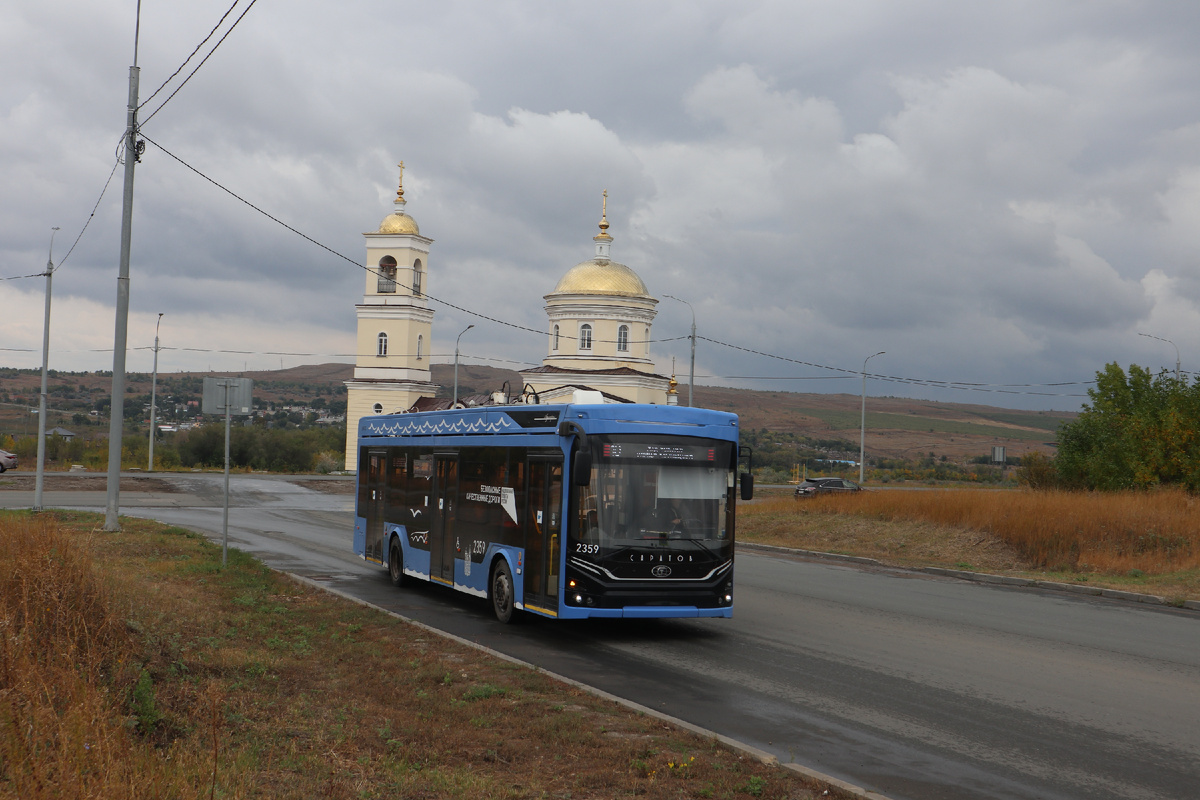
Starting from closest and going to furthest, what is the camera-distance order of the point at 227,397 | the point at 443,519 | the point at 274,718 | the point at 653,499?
the point at 274,718
the point at 653,499
the point at 443,519
the point at 227,397

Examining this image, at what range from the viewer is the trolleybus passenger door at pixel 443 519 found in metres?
15.0

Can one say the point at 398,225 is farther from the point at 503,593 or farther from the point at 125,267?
the point at 503,593

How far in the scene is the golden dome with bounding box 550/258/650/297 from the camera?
258 feet

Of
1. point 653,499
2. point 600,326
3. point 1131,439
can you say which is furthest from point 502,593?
point 600,326

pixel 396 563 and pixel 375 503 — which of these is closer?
pixel 396 563

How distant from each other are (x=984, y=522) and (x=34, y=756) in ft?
75.5

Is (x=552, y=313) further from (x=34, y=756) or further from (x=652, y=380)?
(x=34, y=756)

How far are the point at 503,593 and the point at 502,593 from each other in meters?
0.04

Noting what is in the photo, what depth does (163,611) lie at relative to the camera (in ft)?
35.9

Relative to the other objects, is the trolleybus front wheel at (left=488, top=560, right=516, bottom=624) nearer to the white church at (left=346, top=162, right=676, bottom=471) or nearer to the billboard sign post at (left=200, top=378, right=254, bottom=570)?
the billboard sign post at (left=200, top=378, right=254, bottom=570)

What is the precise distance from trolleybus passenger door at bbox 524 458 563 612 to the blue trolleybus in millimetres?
14

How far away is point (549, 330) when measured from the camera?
3191 inches

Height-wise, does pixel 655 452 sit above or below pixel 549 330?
below

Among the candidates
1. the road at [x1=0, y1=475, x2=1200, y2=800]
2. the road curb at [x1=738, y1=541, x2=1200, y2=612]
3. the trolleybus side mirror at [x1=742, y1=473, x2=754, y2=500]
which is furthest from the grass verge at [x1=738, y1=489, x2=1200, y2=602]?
the trolleybus side mirror at [x1=742, y1=473, x2=754, y2=500]
